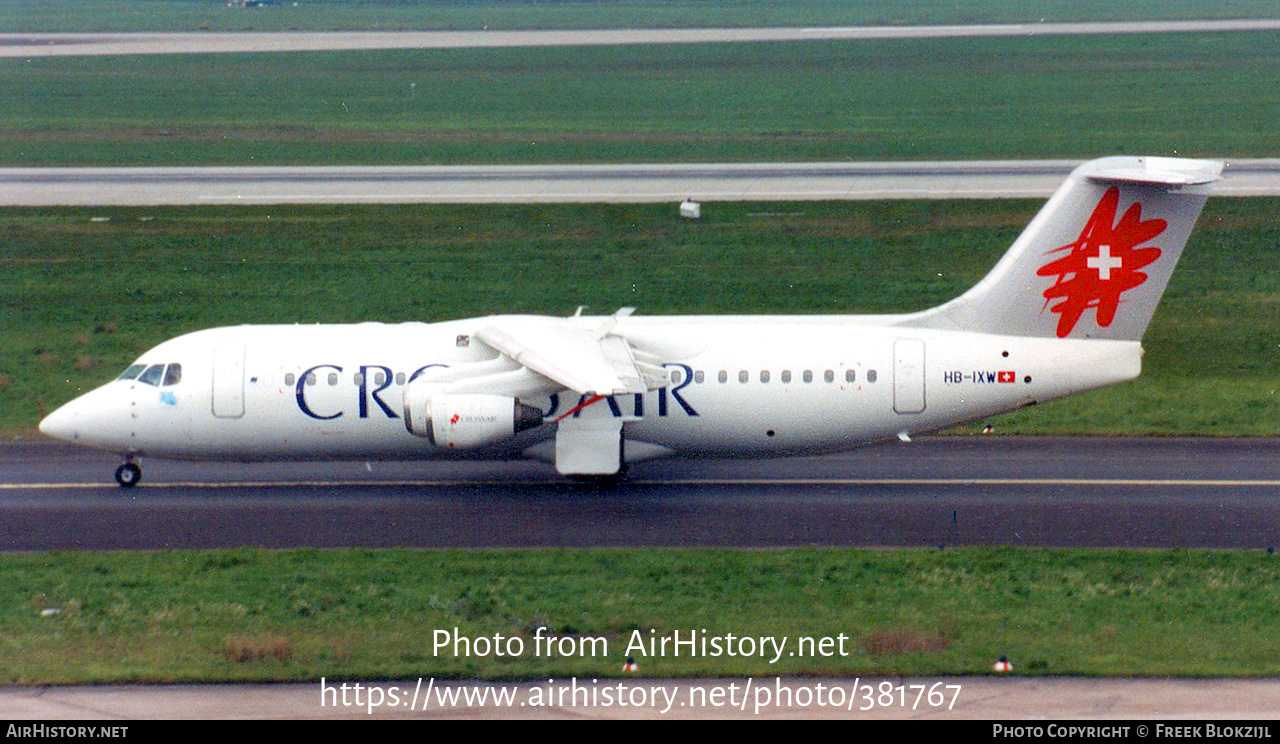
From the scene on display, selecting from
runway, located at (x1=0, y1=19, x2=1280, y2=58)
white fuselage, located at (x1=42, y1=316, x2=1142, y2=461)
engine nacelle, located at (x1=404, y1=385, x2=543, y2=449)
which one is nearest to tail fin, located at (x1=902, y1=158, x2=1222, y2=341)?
white fuselage, located at (x1=42, y1=316, x2=1142, y2=461)

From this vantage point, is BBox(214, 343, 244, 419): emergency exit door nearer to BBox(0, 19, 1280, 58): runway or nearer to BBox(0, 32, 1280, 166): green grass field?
BBox(0, 32, 1280, 166): green grass field

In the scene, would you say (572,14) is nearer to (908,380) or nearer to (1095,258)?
(908,380)

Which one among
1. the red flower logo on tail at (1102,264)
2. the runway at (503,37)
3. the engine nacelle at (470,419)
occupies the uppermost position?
the runway at (503,37)

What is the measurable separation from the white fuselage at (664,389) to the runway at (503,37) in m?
85.3

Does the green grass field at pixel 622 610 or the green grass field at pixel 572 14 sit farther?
the green grass field at pixel 572 14

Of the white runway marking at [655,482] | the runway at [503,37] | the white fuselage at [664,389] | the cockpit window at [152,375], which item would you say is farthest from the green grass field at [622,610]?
the runway at [503,37]

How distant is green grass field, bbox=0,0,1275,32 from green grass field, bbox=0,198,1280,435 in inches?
3075

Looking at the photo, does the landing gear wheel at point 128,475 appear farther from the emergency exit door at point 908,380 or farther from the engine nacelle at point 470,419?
the emergency exit door at point 908,380

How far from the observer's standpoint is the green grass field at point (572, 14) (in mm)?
131625

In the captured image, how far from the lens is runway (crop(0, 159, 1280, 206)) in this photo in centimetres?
5703

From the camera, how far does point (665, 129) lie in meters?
74.5

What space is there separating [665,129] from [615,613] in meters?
53.8

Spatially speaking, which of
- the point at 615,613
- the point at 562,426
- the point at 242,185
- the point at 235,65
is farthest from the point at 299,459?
the point at 235,65
